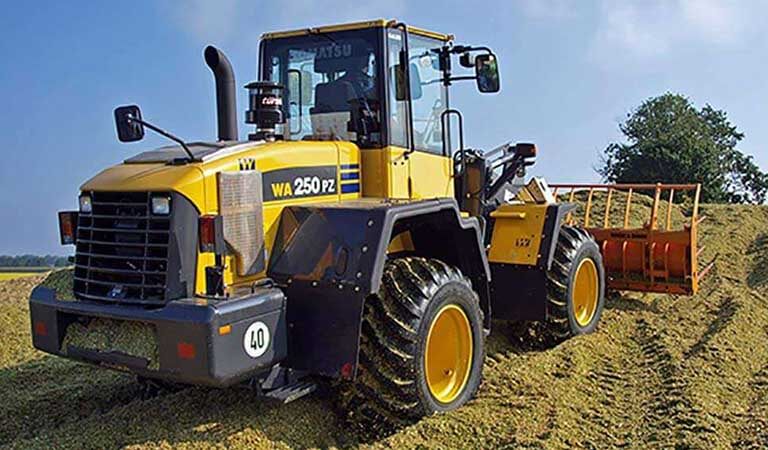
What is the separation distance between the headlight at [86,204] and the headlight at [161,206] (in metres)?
0.56

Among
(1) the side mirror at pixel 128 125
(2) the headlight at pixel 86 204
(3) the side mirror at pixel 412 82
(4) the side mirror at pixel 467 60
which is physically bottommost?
(2) the headlight at pixel 86 204

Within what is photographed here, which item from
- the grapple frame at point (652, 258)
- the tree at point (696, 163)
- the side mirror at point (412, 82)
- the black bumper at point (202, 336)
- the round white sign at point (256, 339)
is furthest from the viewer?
the tree at point (696, 163)

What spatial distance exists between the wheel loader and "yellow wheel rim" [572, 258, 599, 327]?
2.09m

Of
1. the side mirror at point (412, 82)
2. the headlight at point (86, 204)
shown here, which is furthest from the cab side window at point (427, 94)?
the headlight at point (86, 204)

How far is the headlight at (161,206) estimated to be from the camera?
4.20 meters

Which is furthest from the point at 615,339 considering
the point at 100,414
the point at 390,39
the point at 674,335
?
the point at 100,414

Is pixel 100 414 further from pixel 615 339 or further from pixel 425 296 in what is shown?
pixel 615 339

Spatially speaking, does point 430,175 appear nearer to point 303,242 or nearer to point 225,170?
point 303,242

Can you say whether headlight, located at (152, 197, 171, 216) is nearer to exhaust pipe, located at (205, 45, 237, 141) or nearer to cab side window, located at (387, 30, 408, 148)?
exhaust pipe, located at (205, 45, 237, 141)

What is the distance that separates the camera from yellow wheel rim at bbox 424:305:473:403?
5133 mm

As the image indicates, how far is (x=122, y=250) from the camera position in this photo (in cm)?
440

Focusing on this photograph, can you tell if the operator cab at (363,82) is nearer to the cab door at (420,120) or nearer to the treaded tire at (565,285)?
the cab door at (420,120)

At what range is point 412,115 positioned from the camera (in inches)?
221

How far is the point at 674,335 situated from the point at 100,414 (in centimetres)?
510
